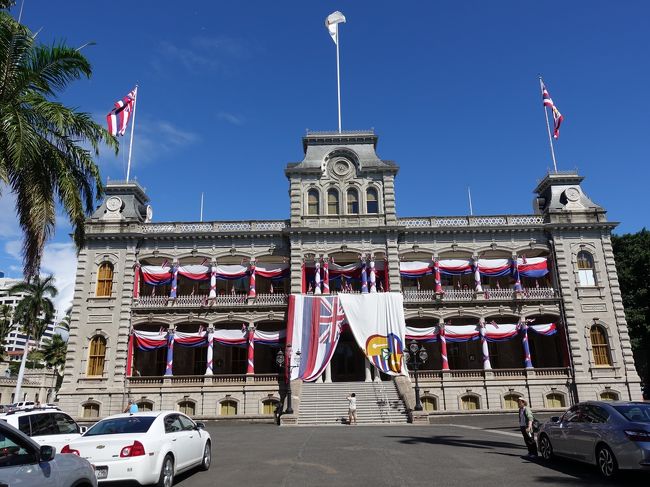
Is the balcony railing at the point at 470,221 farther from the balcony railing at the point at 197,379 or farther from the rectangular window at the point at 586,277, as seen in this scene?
the balcony railing at the point at 197,379

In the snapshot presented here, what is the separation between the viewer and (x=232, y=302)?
112 feet

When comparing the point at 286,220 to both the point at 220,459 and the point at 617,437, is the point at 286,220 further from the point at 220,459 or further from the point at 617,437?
the point at 617,437

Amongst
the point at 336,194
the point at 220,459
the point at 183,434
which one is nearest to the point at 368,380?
the point at 336,194

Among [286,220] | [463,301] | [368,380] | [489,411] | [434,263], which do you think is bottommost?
[489,411]

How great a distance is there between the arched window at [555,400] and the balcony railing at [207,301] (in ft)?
60.2

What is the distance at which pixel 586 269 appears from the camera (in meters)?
34.1

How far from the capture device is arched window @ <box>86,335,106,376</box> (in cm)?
3231

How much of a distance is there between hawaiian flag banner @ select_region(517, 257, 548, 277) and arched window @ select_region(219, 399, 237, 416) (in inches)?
843

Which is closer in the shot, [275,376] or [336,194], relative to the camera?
[275,376]

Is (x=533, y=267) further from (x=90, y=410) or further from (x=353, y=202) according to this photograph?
(x=90, y=410)

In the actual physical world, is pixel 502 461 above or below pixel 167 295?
below

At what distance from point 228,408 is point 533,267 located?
22693 millimetres

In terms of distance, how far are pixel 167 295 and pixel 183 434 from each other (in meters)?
26.5

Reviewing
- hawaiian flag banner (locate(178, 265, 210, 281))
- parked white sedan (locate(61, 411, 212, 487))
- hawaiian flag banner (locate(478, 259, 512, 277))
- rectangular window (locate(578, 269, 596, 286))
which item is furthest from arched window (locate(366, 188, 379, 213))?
parked white sedan (locate(61, 411, 212, 487))
